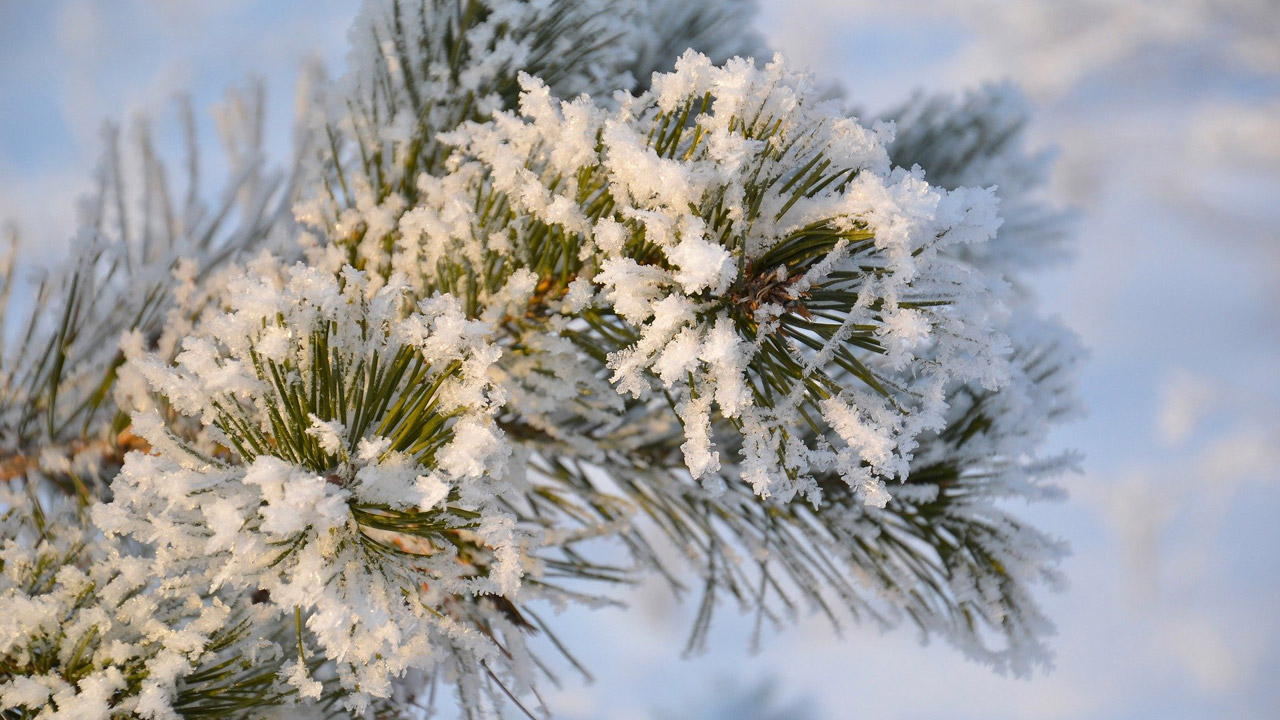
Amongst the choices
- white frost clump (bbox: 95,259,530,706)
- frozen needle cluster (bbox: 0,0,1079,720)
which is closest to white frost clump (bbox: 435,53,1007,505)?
frozen needle cluster (bbox: 0,0,1079,720)

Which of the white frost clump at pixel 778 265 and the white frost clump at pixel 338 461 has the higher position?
the white frost clump at pixel 778 265

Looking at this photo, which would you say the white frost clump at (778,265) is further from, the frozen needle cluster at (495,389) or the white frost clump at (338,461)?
the white frost clump at (338,461)

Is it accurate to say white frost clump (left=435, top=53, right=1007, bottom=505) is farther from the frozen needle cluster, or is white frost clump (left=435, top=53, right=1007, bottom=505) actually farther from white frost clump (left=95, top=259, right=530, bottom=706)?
white frost clump (left=95, top=259, right=530, bottom=706)

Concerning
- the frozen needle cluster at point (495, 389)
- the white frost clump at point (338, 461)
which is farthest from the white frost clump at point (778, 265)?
the white frost clump at point (338, 461)

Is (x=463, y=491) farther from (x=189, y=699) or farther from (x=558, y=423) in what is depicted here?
(x=558, y=423)

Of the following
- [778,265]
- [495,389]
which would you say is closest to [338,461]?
[495,389]

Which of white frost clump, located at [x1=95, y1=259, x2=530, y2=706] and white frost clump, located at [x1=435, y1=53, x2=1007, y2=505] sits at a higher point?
white frost clump, located at [x1=435, y1=53, x2=1007, y2=505]

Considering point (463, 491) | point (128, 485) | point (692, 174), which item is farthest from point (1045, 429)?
point (128, 485)
